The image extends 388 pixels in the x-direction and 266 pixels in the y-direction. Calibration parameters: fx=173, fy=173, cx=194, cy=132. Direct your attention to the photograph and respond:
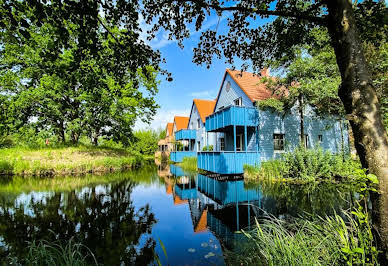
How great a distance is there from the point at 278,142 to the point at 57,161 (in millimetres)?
18580

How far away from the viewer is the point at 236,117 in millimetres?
12070

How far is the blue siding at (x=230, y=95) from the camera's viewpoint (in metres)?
14.5

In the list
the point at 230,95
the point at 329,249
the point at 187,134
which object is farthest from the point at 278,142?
the point at 329,249

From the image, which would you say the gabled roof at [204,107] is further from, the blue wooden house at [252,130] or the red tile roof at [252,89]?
the red tile roof at [252,89]

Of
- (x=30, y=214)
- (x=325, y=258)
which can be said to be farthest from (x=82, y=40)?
(x=30, y=214)

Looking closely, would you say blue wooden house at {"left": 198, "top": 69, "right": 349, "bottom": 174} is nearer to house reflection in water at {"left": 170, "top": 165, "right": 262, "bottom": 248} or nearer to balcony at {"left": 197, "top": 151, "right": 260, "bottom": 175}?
balcony at {"left": 197, "top": 151, "right": 260, "bottom": 175}

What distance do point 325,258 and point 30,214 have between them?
24.9 feet

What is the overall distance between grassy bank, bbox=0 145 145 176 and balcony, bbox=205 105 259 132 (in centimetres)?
1111

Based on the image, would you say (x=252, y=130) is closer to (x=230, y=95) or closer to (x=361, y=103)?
(x=230, y=95)

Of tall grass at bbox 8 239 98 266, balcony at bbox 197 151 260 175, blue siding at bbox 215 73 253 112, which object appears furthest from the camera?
blue siding at bbox 215 73 253 112

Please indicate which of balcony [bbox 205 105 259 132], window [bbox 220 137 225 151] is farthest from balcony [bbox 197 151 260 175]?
window [bbox 220 137 225 151]

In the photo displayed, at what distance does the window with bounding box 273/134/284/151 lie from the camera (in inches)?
550

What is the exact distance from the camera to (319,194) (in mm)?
7020

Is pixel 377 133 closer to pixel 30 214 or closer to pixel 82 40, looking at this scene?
pixel 82 40
